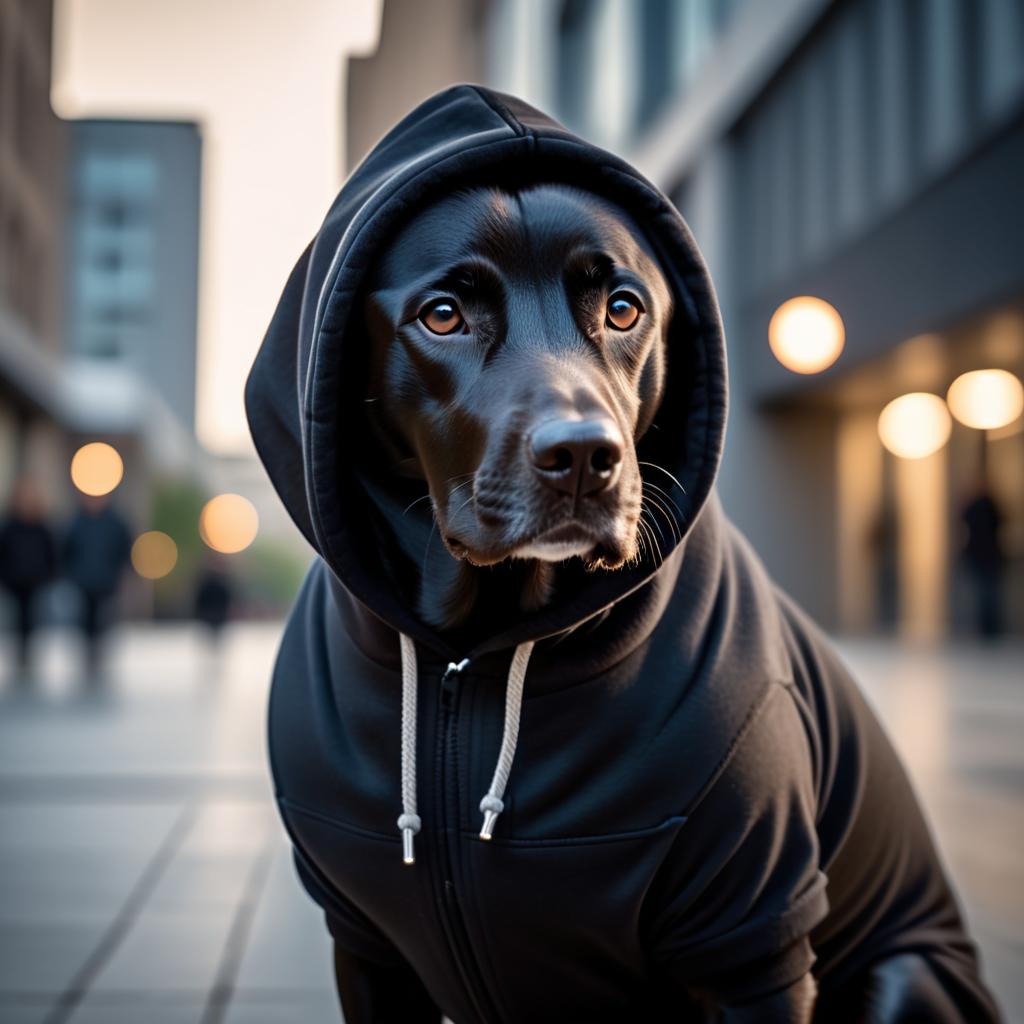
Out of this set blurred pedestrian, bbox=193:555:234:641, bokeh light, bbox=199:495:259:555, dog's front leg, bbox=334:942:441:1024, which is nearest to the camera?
dog's front leg, bbox=334:942:441:1024

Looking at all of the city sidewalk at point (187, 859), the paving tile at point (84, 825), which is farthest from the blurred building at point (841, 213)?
the paving tile at point (84, 825)

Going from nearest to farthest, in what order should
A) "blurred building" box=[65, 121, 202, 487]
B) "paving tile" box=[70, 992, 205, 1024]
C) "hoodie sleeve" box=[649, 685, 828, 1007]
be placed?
"hoodie sleeve" box=[649, 685, 828, 1007], "paving tile" box=[70, 992, 205, 1024], "blurred building" box=[65, 121, 202, 487]

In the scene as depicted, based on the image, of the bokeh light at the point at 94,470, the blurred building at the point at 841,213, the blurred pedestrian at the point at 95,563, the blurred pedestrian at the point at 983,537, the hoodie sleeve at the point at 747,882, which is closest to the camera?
the hoodie sleeve at the point at 747,882

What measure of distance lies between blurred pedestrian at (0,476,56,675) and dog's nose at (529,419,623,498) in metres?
11.6

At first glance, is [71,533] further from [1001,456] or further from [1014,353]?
[1001,456]

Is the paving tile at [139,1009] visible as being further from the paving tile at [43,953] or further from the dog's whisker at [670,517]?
the dog's whisker at [670,517]

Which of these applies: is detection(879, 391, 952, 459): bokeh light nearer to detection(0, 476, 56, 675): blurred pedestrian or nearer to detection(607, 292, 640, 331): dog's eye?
detection(0, 476, 56, 675): blurred pedestrian

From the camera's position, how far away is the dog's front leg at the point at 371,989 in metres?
2.11

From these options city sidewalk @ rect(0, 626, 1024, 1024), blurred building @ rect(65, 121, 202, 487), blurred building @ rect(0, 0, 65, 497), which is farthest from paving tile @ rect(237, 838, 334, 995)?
blurred building @ rect(65, 121, 202, 487)

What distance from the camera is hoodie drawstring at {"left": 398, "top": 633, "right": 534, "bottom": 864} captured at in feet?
5.66

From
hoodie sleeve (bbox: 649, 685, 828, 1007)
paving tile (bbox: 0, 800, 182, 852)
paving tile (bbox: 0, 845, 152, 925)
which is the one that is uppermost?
hoodie sleeve (bbox: 649, 685, 828, 1007)

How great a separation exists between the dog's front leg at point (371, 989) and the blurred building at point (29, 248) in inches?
1034

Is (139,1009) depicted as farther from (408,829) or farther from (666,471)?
(666,471)

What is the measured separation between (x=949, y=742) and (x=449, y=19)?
47.1 ft
